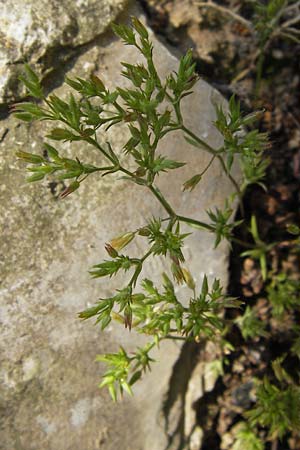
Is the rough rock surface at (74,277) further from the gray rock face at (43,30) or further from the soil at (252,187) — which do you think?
the soil at (252,187)

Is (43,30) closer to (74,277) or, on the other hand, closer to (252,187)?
(74,277)

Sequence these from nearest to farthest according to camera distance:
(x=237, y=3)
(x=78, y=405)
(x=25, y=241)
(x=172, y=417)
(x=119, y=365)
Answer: (x=119, y=365), (x=25, y=241), (x=78, y=405), (x=172, y=417), (x=237, y=3)

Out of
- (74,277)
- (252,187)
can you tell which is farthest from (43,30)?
(252,187)

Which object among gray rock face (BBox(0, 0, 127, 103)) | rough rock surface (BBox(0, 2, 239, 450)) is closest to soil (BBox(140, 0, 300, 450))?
rough rock surface (BBox(0, 2, 239, 450))

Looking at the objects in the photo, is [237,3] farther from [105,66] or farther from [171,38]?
[105,66]

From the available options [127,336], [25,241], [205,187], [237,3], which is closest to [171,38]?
[237,3]

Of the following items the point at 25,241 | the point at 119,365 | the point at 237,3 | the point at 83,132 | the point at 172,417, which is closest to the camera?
the point at 83,132
